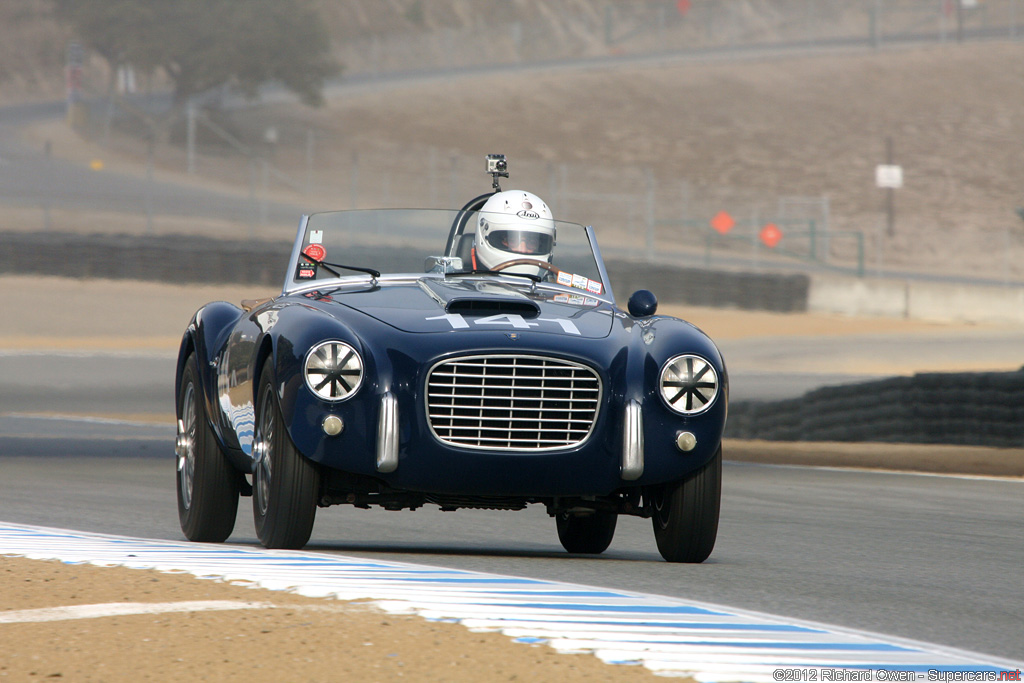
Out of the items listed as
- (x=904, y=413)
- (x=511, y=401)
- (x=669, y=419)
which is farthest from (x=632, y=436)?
(x=904, y=413)

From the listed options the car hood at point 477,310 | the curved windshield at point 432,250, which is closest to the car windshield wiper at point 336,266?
the curved windshield at point 432,250

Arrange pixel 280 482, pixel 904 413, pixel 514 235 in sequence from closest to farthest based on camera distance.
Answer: pixel 280 482 < pixel 514 235 < pixel 904 413

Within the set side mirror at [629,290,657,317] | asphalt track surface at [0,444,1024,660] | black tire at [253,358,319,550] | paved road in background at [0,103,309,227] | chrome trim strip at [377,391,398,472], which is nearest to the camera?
asphalt track surface at [0,444,1024,660]

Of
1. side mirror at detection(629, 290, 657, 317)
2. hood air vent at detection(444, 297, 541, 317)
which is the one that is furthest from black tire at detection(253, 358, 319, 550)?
side mirror at detection(629, 290, 657, 317)

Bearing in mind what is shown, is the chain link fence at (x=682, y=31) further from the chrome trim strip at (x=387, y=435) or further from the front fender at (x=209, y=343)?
the chrome trim strip at (x=387, y=435)

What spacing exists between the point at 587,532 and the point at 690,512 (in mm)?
1336

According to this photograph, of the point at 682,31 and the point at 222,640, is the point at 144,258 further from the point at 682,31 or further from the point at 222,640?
the point at 682,31

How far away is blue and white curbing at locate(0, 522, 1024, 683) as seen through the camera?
15.0ft

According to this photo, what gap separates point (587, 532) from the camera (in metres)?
8.07

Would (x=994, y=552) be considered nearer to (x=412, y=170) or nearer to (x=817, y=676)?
(x=817, y=676)

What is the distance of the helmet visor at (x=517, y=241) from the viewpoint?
323 inches

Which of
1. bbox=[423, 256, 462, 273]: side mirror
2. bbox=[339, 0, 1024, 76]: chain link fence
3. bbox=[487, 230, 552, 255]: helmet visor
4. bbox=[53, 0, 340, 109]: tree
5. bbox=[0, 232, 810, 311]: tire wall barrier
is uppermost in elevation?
bbox=[339, 0, 1024, 76]: chain link fence

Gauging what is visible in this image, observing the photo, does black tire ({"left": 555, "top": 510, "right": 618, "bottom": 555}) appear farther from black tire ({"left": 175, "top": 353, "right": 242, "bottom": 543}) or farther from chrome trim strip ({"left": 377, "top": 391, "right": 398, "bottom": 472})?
chrome trim strip ({"left": 377, "top": 391, "right": 398, "bottom": 472})

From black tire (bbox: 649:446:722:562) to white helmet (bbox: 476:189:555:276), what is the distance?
1687 mm
